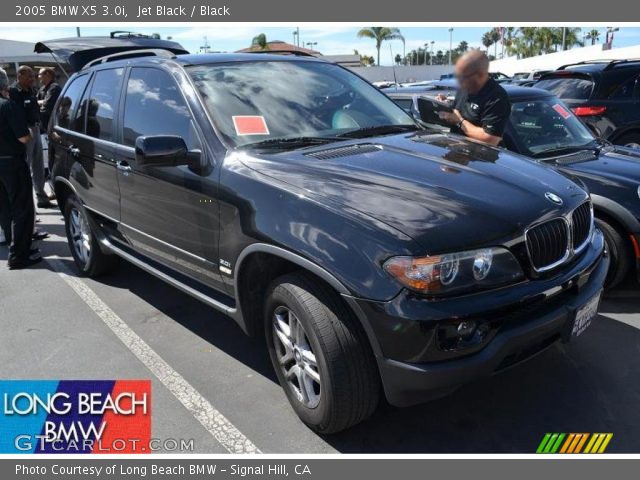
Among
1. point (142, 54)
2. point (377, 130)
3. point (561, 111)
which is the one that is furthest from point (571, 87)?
point (142, 54)

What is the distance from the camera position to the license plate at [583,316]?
2.77m

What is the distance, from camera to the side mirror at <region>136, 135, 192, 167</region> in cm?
318

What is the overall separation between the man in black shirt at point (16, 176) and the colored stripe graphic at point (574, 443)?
5.39m

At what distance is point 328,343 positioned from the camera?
2.56 meters

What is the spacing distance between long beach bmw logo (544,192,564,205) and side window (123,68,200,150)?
1996 millimetres

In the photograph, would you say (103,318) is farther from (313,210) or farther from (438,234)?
(438,234)

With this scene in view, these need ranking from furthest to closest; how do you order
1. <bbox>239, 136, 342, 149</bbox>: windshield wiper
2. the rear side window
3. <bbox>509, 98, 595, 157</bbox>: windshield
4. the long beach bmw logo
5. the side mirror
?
the rear side window → <bbox>509, 98, 595, 157</bbox>: windshield → <bbox>239, 136, 342, 149</bbox>: windshield wiper → the side mirror → the long beach bmw logo

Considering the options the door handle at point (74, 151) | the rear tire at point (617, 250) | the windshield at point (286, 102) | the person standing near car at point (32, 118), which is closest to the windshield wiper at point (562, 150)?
the rear tire at point (617, 250)

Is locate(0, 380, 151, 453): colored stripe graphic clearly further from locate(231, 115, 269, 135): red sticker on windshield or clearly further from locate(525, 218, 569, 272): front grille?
locate(525, 218, 569, 272): front grille

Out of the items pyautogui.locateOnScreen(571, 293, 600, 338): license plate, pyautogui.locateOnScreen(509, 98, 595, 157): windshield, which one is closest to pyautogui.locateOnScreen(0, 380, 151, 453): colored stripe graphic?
pyautogui.locateOnScreen(571, 293, 600, 338): license plate

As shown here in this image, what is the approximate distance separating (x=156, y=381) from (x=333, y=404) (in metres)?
1.42

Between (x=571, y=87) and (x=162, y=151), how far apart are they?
732cm

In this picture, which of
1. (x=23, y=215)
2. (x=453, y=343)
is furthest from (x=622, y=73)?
(x=23, y=215)

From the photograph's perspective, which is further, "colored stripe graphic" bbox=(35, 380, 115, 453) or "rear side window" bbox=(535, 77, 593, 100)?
"rear side window" bbox=(535, 77, 593, 100)
